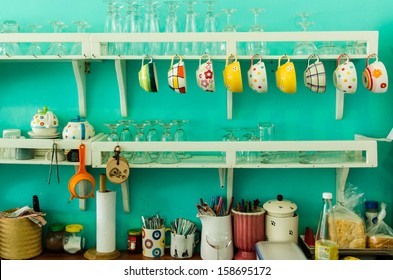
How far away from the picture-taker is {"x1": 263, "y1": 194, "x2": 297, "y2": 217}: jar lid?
2.29 metres

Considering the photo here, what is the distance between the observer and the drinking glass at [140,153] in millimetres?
2252

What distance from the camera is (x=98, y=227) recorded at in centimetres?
234

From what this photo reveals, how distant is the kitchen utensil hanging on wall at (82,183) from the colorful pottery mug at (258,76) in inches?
29.1

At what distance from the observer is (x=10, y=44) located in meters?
2.25

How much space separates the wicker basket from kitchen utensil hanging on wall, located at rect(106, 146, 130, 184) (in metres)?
0.43

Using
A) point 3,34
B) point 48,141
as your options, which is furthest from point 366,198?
point 3,34

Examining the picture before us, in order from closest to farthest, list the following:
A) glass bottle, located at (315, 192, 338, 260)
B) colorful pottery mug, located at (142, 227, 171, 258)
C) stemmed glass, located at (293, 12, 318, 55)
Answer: glass bottle, located at (315, 192, 338, 260) < stemmed glass, located at (293, 12, 318, 55) < colorful pottery mug, located at (142, 227, 171, 258)

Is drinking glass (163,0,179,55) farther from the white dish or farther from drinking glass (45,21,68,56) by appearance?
the white dish

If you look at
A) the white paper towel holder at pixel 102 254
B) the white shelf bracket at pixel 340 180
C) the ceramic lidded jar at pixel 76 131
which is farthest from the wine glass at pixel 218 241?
the ceramic lidded jar at pixel 76 131

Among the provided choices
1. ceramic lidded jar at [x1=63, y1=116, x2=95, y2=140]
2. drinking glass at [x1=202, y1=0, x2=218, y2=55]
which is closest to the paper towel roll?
ceramic lidded jar at [x1=63, y1=116, x2=95, y2=140]

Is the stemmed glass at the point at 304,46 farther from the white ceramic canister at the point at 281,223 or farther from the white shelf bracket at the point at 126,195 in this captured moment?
the white shelf bracket at the point at 126,195

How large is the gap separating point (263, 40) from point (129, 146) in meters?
0.68

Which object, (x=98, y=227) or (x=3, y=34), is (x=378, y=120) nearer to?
(x=98, y=227)

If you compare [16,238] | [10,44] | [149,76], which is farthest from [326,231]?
[10,44]
